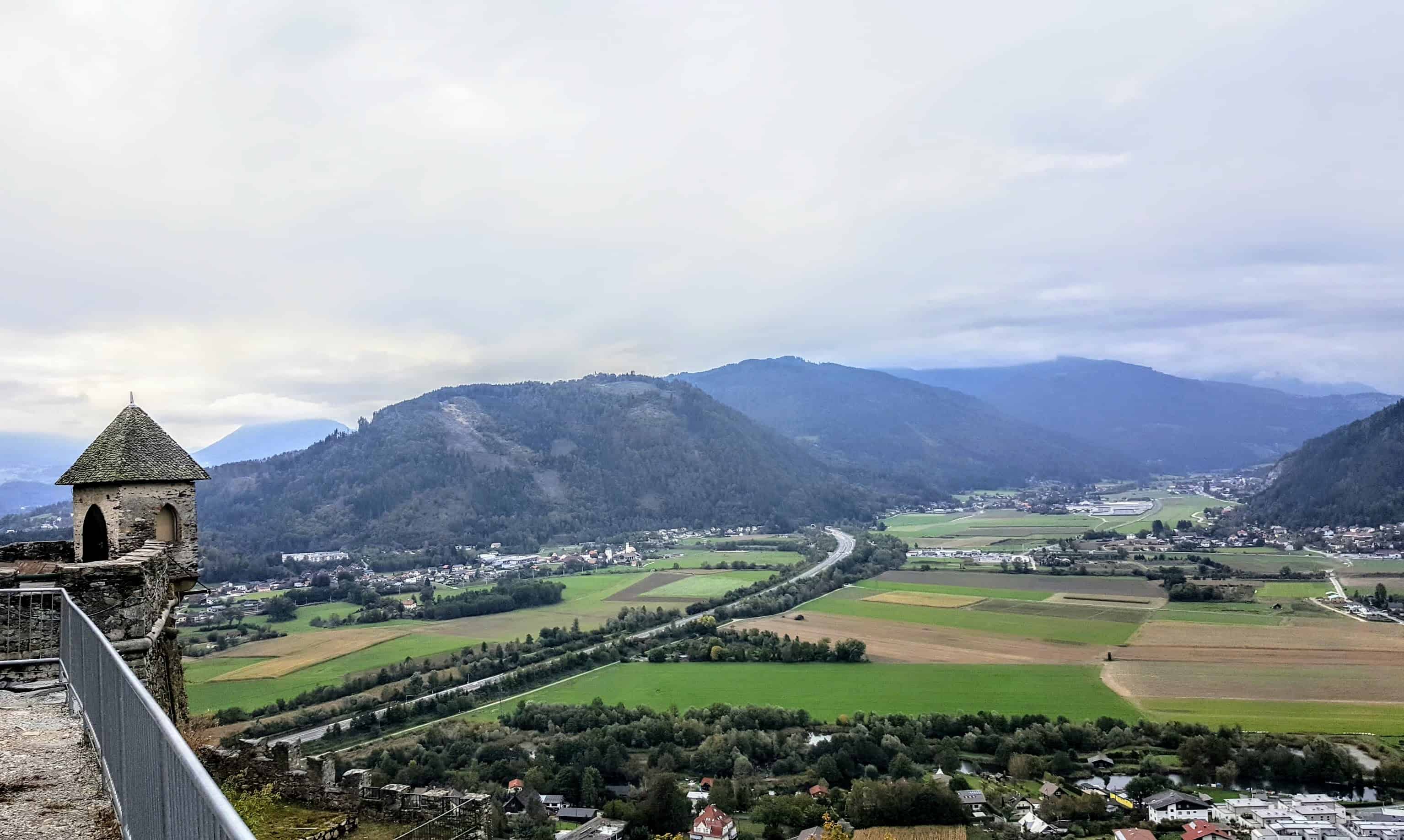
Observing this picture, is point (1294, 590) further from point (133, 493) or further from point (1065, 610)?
point (133, 493)

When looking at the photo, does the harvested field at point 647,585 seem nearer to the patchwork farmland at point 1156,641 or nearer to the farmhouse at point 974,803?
the patchwork farmland at point 1156,641

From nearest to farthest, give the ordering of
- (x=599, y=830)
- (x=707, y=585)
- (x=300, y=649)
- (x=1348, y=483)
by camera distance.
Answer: (x=599, y=830), (x=300, y=649), (x=707, y=585), (x=1348, y=483)

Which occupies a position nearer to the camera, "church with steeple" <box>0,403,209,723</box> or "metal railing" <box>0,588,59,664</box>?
"metal railing" <box>0,588,59,664</box>

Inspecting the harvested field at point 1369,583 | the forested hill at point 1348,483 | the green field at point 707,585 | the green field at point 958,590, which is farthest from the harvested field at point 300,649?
the forested hill at point 1348,483

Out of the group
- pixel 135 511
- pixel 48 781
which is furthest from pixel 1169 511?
pixel 48 781

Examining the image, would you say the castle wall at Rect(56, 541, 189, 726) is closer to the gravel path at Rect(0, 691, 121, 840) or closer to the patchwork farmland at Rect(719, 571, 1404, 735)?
the gravel path at Rect(0, 691, 121, 840)

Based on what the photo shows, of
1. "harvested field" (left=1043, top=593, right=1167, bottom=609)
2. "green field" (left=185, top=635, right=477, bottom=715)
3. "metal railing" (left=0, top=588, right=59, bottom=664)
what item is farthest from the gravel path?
"harvested field" (left=1043, top=593, right=1167, bottom=609)

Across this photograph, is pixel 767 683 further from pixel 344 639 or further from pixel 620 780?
pixel 344 639

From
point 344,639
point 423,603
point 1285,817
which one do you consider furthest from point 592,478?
point 1285,817
